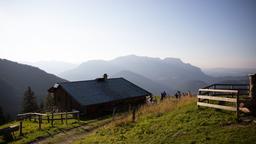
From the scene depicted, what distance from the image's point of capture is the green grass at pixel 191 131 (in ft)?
34.9

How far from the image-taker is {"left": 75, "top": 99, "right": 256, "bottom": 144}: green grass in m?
10.6

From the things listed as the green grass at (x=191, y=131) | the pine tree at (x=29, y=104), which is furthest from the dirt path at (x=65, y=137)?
the pine tree at (x=29, y=104)

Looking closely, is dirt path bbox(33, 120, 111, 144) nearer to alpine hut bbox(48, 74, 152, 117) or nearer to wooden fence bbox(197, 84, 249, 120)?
wooden fence bbox(197, 84, 249, 120)

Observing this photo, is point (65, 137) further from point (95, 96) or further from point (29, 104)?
point (29, 104)

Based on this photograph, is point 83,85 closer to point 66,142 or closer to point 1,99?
point 66,142

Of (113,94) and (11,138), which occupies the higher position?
(113,94)

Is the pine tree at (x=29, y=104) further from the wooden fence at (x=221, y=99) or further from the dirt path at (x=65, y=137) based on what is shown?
the wooden fence at (x=221, y=99)

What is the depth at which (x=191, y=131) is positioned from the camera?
1234cm

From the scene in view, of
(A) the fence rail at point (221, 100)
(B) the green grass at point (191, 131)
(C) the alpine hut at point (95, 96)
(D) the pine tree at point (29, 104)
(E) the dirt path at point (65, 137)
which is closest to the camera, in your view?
(B) the green grass at point (191, 131)

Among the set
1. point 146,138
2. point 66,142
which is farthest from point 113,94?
point 146,138

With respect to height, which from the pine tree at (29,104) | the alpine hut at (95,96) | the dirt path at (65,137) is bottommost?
the pine tree at (29,104)

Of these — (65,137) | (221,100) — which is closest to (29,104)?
(65,137)

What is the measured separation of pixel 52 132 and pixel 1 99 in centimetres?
17095

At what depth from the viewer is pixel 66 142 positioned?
18125 millimetres
